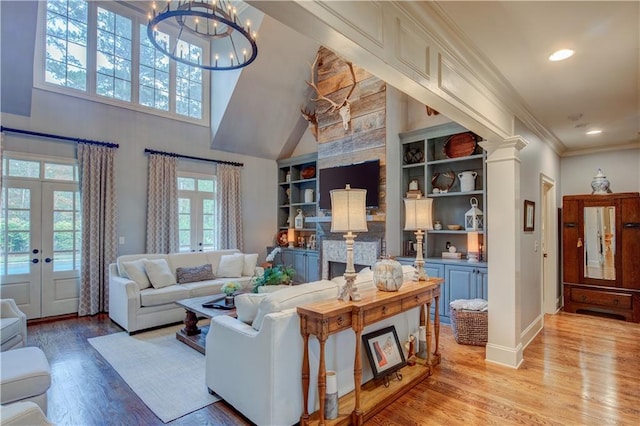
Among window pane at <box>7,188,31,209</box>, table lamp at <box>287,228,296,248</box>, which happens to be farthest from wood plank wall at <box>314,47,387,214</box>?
window pane at <box>7,188,31,209</box>

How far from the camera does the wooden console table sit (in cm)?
206

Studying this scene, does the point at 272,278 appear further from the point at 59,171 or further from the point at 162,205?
the point at 59,171

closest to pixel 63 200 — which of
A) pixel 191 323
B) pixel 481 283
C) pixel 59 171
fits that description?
pixel 59 171

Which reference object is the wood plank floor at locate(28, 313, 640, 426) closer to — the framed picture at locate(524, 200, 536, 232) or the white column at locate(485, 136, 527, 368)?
the white column at locate(485, 136, 527, 368)

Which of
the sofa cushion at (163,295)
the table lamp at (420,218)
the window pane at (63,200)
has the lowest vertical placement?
the sofa cushion at (163,295)

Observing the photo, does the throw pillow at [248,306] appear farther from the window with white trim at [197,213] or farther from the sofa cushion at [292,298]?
the window with white trim at [197,213]

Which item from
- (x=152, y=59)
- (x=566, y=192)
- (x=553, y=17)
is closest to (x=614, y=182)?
(x=566, y=192)

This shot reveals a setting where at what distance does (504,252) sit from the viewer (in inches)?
128

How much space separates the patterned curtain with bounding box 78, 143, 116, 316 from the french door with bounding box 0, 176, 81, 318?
17cm

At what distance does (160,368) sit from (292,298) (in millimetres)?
1840

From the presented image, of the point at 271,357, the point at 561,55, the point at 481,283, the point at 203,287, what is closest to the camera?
the point at 271,357

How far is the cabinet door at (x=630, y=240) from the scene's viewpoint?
4727 mm

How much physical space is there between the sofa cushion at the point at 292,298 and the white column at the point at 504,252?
189 centimetres

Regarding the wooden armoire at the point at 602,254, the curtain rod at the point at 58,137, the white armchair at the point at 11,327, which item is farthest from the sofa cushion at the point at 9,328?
the wooden armoire at the point at 602,254
